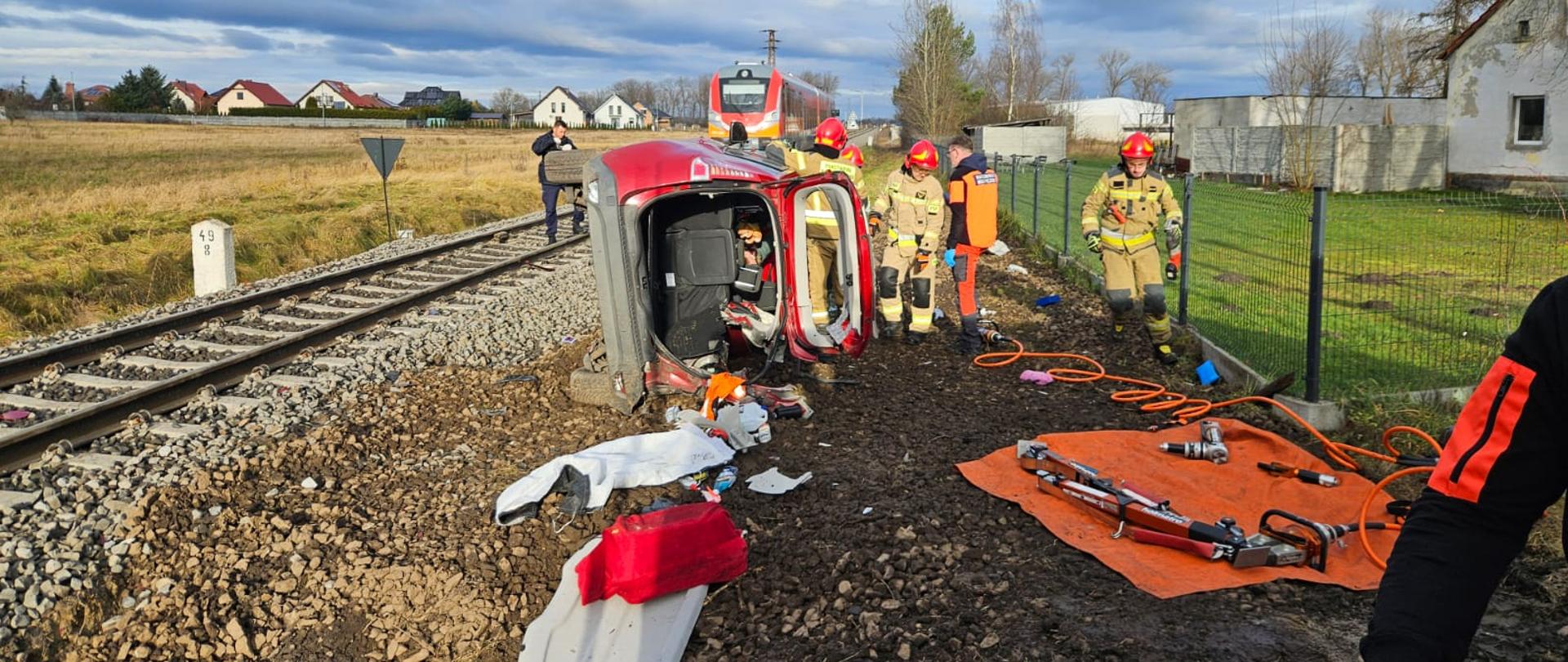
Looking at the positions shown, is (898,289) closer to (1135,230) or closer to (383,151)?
(1135,230)

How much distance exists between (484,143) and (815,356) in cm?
4986

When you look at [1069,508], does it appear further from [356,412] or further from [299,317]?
[299,317]

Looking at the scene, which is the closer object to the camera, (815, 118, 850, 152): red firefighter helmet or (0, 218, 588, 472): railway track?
(0, 218, 588, 472): railway track

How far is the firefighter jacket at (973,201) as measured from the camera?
954 centimetres

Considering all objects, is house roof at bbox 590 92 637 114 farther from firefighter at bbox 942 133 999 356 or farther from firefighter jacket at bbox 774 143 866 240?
firefighter at bbox 942 133 999 356

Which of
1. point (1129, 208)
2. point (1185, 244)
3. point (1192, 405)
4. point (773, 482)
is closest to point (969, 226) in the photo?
point (1129, 208)

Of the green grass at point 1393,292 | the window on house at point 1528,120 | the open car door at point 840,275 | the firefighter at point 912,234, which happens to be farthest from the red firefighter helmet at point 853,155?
the window on house at point 1528,120

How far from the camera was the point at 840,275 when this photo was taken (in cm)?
889

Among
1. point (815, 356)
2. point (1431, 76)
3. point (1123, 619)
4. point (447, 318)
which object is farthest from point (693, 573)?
point (1431, 76)

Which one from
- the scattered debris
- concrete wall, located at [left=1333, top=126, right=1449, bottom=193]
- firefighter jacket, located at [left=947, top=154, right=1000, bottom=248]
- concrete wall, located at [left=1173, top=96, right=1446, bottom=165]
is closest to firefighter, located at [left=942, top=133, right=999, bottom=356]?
firefighter jacket, located at [left=947, top=154, right=1000, bottom=248]

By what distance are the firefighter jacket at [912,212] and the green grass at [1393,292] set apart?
8.43 feet

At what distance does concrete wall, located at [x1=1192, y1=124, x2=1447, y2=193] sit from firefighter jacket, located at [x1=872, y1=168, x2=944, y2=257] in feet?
63.9

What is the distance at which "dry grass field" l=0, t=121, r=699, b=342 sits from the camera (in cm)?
1294

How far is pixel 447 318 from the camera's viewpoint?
11.1 meters
